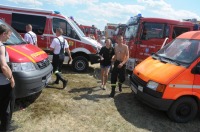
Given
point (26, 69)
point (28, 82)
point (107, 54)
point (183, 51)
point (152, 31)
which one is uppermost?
point (152, 31)

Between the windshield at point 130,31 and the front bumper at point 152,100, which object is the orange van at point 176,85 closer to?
the front bumper at point 152,100

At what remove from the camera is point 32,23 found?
376 inches

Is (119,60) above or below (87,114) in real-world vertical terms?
above

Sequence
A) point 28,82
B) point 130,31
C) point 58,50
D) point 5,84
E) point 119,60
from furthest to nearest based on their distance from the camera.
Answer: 1. point 130,31
2. point 58,50
3. point 119,60
4. point 28,82
5. point 5,84

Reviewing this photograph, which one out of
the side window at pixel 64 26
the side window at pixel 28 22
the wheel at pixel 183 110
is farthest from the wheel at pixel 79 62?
the wheel at pixel 183 110

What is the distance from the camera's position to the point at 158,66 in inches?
237

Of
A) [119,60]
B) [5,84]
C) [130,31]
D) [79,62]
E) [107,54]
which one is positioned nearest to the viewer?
[5,84]

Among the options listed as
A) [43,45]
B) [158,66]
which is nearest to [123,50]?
[158,66]

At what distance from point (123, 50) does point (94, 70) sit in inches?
152

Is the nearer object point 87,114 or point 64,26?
point 87,114

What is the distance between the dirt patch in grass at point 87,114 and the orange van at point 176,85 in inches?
13.7

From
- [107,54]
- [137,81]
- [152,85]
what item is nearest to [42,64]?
[107,54]

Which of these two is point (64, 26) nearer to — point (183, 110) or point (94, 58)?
point (94, 58)

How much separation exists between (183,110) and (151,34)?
182 inches
